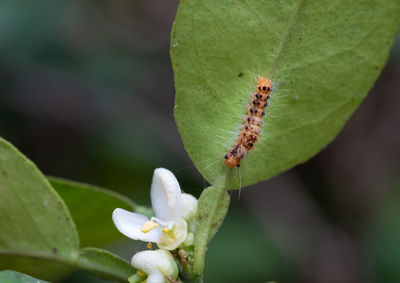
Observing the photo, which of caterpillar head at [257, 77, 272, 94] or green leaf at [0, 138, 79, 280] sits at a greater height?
caterpillar head at [257, 77, 272, 94]

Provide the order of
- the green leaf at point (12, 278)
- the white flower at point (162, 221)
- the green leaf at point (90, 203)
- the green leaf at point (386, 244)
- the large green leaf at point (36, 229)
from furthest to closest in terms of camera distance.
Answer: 1. the green leaf at point (386, 244)
2. the green leaf at point (90, 203)
3. the large green leaf at point (36, 229)
4. the white flower at point (162, 221)
5. the green leaf at point (12, 278)

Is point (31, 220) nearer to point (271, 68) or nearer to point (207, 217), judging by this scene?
point (207, 217)

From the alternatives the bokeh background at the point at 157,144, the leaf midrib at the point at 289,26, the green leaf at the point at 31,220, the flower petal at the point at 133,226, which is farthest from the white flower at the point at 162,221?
the bokeh background at the point at 157,144

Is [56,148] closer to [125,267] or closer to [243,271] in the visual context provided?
[243,271]

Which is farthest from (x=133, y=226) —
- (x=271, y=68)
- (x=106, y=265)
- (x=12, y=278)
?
(x=271, y=68)

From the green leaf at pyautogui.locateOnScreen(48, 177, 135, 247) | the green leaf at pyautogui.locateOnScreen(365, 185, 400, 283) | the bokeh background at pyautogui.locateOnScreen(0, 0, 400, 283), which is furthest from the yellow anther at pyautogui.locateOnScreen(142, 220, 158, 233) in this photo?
the green leaf at pyautogui.locateOnScreen(365, 185, 400, 283)

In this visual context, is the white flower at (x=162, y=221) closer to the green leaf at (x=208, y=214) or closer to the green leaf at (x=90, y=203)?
the green leaf at (x=208, y=214)

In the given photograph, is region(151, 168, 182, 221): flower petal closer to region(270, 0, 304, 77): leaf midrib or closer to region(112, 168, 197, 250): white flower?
region(112, 168, 197, 250): white flower
